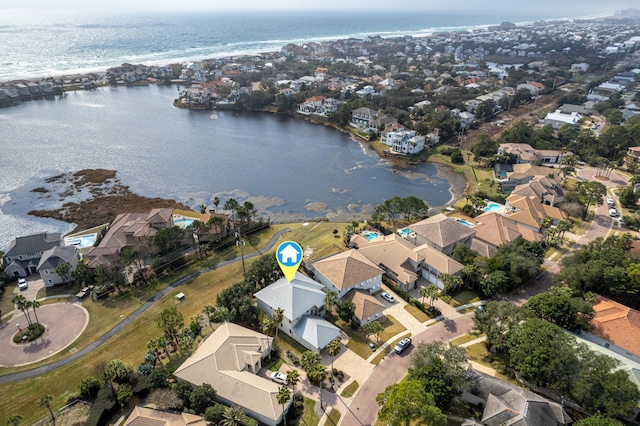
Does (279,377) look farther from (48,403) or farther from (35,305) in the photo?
(35,305)

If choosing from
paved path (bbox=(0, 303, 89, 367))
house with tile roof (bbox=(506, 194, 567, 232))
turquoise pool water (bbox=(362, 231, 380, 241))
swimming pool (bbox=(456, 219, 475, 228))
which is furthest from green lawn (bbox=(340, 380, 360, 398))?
house with tile roof (bbox=(506, 194, 567, 232))

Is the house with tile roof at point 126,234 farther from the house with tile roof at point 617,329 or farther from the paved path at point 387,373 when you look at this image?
the house with tile roof at point 617,329

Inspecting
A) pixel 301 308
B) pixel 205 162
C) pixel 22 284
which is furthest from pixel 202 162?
pixel 301 308

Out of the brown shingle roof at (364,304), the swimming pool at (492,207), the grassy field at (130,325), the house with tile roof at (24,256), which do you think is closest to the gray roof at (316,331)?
the brown shingle roof at (364,304)

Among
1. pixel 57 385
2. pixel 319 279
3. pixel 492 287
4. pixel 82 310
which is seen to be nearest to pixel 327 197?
pixel 319 279

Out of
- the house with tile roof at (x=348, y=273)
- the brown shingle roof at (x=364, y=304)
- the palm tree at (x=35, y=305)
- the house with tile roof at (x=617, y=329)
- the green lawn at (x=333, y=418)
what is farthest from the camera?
the house with tile roof at (x=348, y=273)

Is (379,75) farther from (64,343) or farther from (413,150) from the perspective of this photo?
(64,343)

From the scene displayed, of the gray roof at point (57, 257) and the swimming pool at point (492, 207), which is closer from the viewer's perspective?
the gray roof at point (57, 257)
